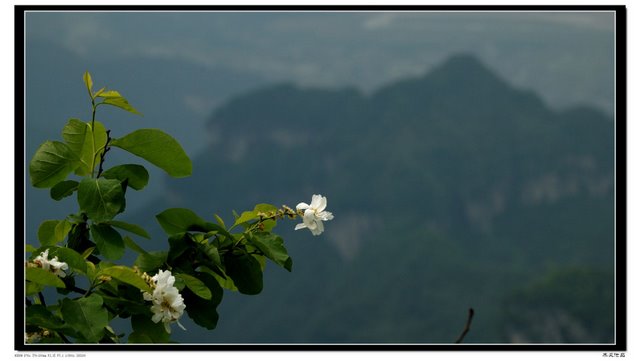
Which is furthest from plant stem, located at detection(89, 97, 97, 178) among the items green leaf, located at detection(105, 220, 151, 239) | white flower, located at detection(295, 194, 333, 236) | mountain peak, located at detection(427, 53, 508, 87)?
mountain peak, located at detection(427, 53, 508, 87)

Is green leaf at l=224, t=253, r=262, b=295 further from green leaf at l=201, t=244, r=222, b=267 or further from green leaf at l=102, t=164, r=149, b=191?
green leaf at l=102, t=164, r=149, b=191

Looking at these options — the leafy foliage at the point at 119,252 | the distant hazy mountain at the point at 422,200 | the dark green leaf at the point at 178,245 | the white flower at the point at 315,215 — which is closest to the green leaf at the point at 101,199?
the leafy foliage at the point at 119,252

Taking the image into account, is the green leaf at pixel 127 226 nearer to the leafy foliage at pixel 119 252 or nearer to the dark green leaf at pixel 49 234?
the leafy foliage at pixel 119 252

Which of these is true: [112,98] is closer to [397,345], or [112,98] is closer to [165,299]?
[165,299]

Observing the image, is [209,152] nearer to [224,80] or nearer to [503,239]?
[224,80]

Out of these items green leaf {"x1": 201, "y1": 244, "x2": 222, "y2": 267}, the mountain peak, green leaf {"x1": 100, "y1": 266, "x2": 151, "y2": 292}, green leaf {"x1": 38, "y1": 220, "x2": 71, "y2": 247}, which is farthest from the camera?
the mountain peak

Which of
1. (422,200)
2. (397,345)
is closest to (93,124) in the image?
(397,345)
